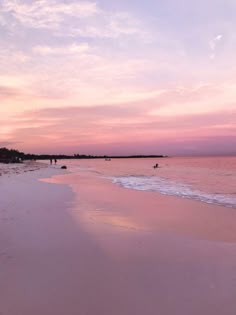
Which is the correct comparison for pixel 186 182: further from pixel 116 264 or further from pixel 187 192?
pixel 116 264

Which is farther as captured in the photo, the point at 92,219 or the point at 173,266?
the point at 92,219

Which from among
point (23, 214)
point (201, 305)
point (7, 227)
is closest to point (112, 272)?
point (201, 305)

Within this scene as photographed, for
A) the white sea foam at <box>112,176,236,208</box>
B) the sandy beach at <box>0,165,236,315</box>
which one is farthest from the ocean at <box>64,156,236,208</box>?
the sandy beach at <box>0,165,236,315</box>

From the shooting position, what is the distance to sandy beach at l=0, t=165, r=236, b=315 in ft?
14.2

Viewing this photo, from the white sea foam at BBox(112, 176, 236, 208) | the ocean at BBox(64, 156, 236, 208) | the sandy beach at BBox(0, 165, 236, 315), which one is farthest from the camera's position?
the ocean at BBox(64, 156, 236, 208)

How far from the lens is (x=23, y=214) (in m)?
10.6

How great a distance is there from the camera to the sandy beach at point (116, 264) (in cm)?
432

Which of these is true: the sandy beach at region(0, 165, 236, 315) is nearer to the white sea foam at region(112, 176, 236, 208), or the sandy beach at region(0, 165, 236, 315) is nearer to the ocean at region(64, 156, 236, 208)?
the white sea foam at region(112, 176, 236, 208)

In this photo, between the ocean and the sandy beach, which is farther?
the ocean

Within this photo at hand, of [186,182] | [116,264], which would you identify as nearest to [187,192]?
[186,182]

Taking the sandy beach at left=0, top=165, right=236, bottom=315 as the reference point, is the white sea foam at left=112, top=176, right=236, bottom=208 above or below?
below

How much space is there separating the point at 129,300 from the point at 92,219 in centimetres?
609

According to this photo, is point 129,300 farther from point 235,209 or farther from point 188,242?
point 235,209

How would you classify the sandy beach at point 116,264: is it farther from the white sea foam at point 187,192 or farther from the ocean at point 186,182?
the ocean at point 186,182
